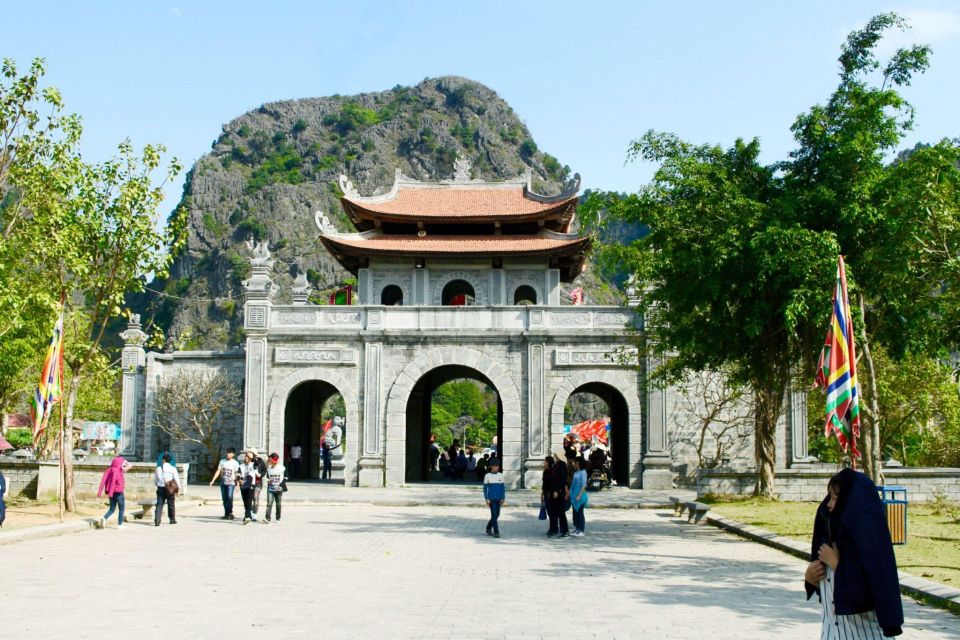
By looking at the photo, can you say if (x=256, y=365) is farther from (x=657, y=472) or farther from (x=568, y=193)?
(x=568, y=193)

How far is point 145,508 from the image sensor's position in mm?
18719

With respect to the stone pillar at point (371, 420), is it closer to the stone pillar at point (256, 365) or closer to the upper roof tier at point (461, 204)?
the stone pillar at point (256, 365)

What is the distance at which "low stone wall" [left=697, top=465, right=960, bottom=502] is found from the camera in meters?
20.7

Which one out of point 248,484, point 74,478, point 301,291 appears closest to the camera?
point 248,484

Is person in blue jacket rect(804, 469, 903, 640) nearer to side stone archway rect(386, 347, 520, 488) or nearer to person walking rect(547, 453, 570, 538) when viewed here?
person walking rect(547, 453, 570, 538)

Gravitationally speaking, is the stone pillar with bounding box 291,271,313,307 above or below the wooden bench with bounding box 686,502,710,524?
above

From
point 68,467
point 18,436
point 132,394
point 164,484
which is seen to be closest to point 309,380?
point 132,394

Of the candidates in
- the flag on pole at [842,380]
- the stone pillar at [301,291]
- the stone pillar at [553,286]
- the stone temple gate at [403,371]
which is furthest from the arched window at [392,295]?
the flag on pole at [842,380]

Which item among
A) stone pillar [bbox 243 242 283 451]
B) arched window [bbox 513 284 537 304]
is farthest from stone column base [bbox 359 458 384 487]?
arched window [bbox 513 284 537 304]

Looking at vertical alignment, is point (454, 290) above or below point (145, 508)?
above

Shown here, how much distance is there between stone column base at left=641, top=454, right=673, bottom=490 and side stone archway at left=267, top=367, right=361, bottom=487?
9086 mm

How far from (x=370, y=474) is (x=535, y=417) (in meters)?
5.47

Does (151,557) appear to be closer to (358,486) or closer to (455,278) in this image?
(358,486)

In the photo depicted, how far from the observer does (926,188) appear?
12.8 metres
